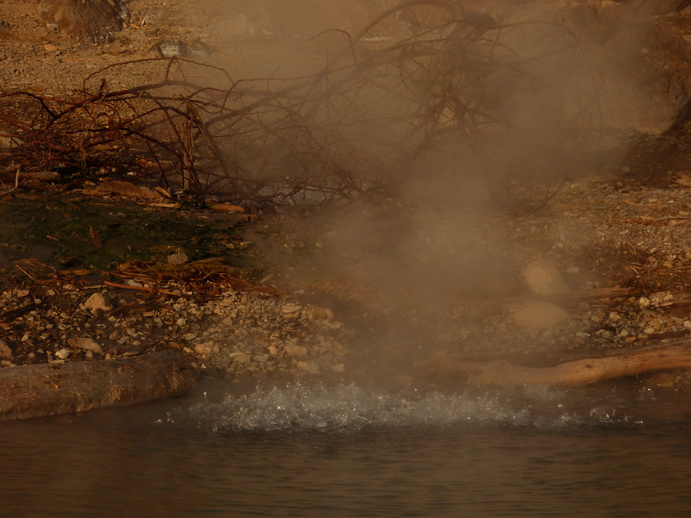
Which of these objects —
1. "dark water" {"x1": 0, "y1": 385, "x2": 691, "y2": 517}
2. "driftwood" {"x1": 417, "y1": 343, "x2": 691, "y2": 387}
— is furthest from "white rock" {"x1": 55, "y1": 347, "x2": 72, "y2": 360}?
"driftwood" {"x1": 417, "y1": 343, "x2": 691, "y2": 387}

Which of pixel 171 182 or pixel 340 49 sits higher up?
pixel 340 49

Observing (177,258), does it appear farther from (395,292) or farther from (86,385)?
(86,385)

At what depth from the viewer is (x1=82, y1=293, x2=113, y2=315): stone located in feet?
12.4

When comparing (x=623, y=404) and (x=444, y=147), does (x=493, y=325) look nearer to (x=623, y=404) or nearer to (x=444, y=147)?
(x=623, y=404)

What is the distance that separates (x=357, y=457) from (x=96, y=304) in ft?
5.50

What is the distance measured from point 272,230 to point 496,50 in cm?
322

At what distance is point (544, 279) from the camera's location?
4.17 metres

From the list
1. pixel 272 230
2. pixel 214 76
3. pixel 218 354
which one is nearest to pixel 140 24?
pixel 214 76

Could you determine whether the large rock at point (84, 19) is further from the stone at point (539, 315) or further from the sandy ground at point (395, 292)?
the stone at point (539, 315)

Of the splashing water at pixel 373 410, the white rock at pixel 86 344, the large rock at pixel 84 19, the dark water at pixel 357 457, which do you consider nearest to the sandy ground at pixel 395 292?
the white rock at pixel 86 344

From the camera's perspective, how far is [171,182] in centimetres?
561

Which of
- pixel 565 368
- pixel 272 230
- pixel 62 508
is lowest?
pixel 62 508

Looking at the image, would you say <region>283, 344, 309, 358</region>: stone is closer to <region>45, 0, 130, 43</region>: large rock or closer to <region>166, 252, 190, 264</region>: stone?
<region>166, 252, 190, 264</region>: stone

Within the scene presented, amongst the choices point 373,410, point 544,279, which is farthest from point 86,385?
point 544,279
